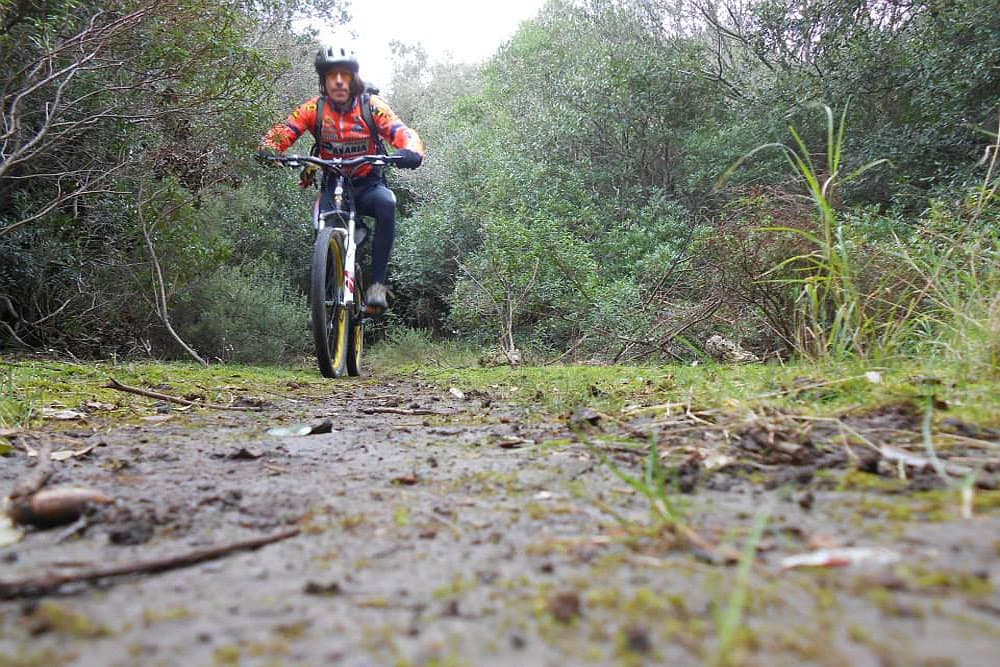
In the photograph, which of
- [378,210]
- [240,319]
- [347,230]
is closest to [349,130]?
[378,210]

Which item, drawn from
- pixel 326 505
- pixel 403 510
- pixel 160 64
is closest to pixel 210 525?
pixel 326 505

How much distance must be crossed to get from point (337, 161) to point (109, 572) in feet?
16.0

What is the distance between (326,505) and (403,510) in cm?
15

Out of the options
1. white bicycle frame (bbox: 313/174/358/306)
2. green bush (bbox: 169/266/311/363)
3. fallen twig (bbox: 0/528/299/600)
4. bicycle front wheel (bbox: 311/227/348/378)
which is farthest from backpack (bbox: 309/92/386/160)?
fallen twig (bbox: 0/528/299/600)

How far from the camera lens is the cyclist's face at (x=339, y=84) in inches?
217

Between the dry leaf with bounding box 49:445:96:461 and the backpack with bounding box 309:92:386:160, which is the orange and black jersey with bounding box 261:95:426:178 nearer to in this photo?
the backpack with bounding box 309:92:386:160

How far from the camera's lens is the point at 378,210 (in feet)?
18.8

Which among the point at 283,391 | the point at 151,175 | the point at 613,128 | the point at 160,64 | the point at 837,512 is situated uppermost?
the point at 613,128

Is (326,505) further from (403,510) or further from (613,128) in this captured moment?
(613,128)

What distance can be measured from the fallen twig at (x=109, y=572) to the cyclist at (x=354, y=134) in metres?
4.80

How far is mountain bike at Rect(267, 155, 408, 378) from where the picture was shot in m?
4.91

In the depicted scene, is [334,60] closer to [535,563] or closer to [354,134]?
[354,134]

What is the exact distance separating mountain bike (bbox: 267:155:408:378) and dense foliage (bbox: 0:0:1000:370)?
177cm

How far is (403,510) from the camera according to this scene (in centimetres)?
114
